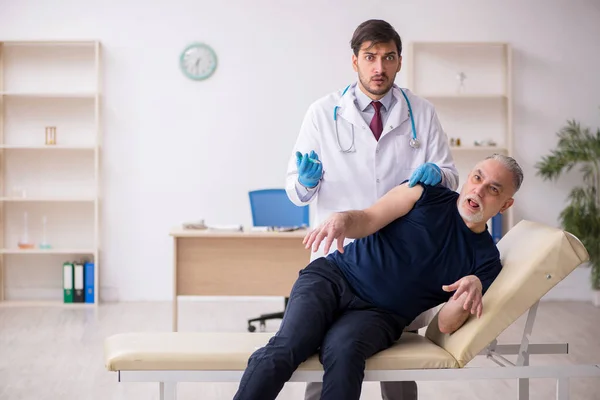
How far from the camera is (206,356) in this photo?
1.98 m

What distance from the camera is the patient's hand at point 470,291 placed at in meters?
2.00

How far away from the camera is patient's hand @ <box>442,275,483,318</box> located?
6.56 ft

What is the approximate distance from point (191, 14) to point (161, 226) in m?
1.48

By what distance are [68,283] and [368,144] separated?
11.0 ft

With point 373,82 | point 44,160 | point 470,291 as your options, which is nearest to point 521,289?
point 470,291

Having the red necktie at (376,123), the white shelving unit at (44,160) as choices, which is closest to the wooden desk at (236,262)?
the white shelving unit at (44,160)

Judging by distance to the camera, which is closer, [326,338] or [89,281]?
[326,338]

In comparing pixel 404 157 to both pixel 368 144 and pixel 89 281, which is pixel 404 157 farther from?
pixel 89 281

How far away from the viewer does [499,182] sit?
210 cm

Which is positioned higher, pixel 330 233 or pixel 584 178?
pixel 584 178

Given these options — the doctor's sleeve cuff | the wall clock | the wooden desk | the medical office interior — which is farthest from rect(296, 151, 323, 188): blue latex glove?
the wall clock

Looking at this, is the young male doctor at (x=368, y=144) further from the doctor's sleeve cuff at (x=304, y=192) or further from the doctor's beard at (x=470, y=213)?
the doctor's beard at (x=470, y=213)

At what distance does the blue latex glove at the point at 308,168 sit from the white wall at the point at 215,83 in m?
3.16

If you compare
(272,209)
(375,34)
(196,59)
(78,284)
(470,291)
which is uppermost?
(196,59)
